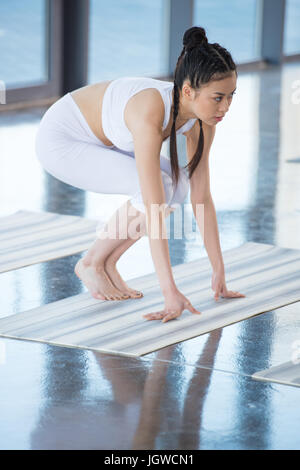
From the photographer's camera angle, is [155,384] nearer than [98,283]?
Yes

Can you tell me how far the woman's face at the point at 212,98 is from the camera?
2.34 meters

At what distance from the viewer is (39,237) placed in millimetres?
3281

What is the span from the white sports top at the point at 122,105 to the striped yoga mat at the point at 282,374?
71 cm

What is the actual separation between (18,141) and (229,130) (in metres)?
1.27

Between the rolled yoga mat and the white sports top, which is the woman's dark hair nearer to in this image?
the white sports top

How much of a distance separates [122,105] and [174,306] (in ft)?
1.76

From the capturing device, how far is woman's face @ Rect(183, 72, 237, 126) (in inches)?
92.3

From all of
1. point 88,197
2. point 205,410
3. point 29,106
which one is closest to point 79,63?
point 29,106
